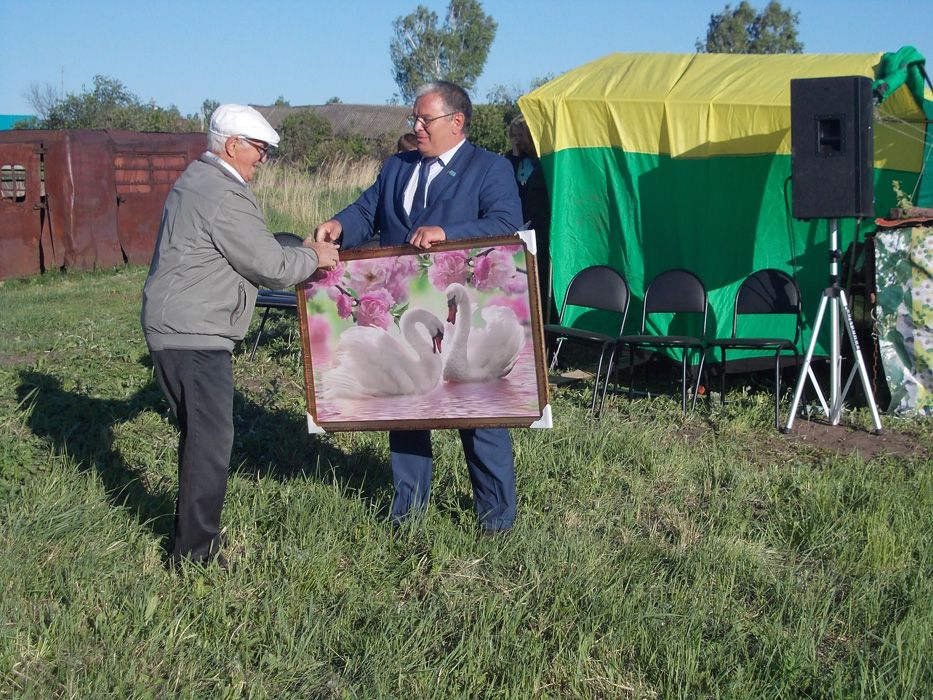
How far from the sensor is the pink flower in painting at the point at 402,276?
14.1 ft

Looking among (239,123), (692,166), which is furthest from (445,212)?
(692,166)

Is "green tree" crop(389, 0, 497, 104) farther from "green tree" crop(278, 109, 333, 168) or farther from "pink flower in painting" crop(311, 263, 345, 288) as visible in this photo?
A: "pink flower in painting" crop(311, 263, 345, 288)

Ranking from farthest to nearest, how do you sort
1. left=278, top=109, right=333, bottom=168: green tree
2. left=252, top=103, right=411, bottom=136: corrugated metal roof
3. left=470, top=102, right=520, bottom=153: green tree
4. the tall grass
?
1. left=252, top=103, right=411, bottom=136: corrugated metal roof
2. left=278, top=109, right=333, bottom=168: green tree
3. left=470, top=102, right=520, bottom=153: green tree
4. the tall grass

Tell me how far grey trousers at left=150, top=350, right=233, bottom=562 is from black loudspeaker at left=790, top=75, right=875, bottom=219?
4.51 metres

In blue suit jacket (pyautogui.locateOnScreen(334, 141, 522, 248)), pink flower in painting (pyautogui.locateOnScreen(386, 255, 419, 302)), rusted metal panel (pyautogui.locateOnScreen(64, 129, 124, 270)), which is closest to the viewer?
pink flower in painting (pyautogui.locateOnScreen(386, 255, 419, 302))

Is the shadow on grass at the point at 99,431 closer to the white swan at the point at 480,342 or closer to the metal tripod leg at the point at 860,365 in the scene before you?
the white swan at the point at 480,342

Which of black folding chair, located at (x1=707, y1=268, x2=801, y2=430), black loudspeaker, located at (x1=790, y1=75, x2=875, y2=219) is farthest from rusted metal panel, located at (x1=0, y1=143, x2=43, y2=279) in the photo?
black loudspeaker, located at (x1=790, y1=75, x2=875, y2=219)

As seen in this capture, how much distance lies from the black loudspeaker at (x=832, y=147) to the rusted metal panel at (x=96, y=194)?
10.7 meters

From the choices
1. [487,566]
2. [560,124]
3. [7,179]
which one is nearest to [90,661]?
[487,566]

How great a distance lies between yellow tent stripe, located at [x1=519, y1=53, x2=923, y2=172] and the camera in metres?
7.95

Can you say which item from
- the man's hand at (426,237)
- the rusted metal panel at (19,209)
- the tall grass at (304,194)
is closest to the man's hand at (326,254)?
the man's hand at (426,237)

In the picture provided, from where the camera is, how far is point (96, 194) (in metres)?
14.8

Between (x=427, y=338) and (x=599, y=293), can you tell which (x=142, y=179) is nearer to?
(x=599, y=293)

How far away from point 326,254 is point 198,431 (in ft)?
2.92
